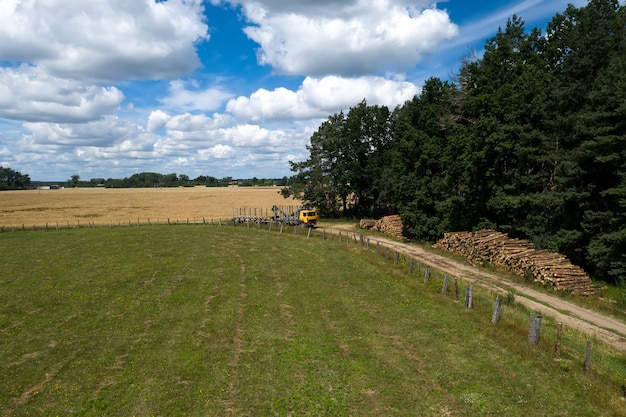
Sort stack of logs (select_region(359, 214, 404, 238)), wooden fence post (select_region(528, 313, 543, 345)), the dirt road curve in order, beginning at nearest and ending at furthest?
wooden fence post (select_region(528, 313, 543, 345)), the dirt road curve, stack of logs (select_region(359, 214, 404, 238))

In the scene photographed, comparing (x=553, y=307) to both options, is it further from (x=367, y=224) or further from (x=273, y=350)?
(x=367, y=224)

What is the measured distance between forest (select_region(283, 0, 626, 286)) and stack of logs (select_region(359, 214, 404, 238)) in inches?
113

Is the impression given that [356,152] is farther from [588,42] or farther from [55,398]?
[55,398]

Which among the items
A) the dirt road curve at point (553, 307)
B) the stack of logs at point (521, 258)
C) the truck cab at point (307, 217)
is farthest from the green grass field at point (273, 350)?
the truck cab at point (307, 217)

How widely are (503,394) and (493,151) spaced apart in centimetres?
2791

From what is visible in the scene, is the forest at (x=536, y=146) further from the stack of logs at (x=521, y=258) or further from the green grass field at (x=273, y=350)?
the green grass field at (x=273, y=350)

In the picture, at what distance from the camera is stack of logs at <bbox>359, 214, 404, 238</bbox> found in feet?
159

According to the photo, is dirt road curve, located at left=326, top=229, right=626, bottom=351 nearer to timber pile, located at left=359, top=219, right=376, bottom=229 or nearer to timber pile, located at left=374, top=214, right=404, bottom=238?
timber pile, located at left=374, top=214, right=404, bottom=238

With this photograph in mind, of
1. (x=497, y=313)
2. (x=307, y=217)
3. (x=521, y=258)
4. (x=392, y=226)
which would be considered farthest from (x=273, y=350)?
(x=307, y=217)

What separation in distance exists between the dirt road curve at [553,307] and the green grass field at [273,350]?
66.4 inches

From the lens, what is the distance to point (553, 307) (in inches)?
866

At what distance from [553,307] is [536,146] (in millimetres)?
15156

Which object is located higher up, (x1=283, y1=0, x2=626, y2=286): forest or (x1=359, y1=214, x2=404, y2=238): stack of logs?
(x1=283, y1=0, x2=626, y2=286): forest

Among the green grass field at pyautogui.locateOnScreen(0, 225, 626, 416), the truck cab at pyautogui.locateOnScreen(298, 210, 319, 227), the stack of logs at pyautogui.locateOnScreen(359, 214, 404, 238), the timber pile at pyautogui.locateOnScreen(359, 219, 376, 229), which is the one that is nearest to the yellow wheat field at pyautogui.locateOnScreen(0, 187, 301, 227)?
the truck cab at pyautogui.locateOnScreen(298, 210, 319, 227)
